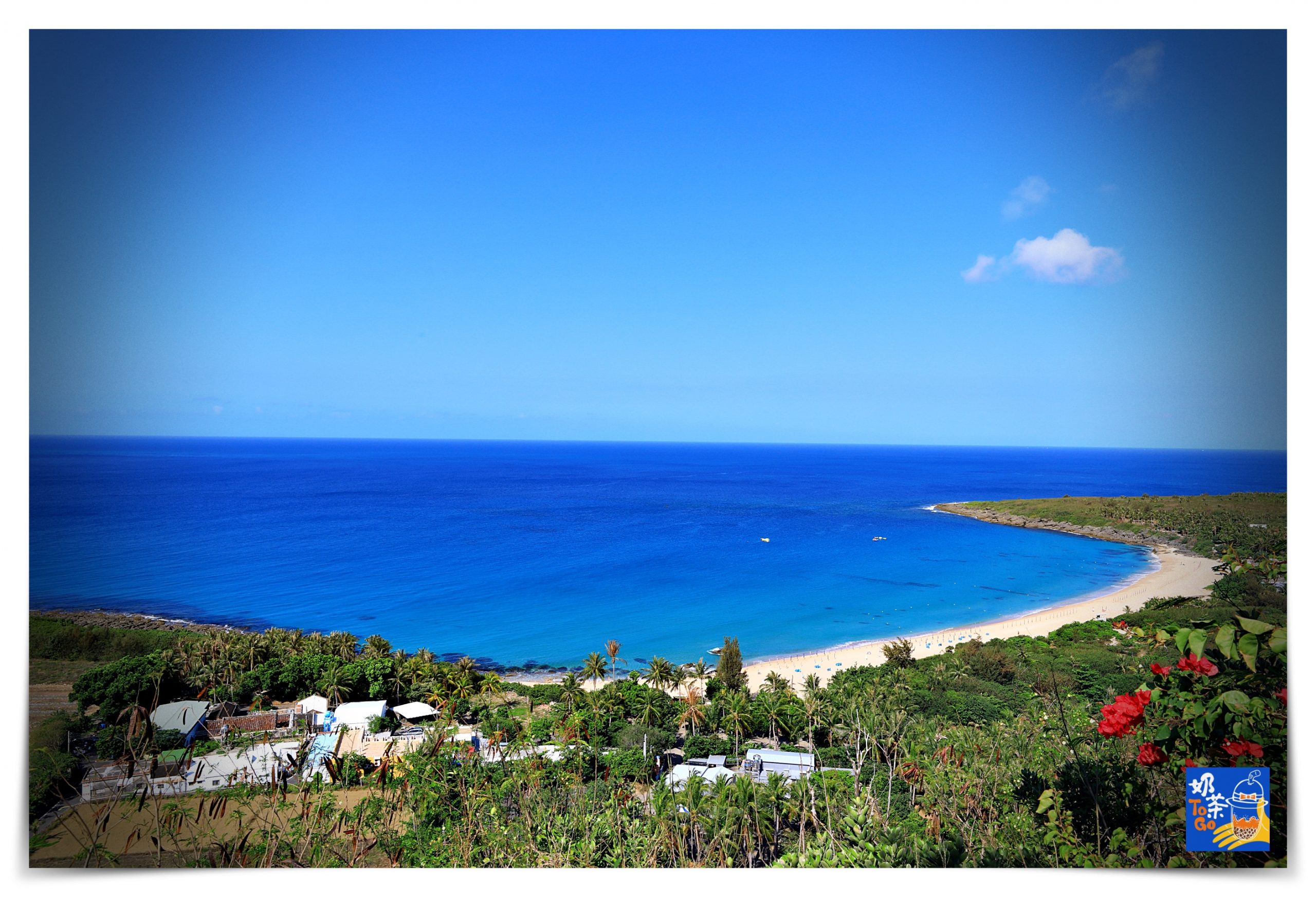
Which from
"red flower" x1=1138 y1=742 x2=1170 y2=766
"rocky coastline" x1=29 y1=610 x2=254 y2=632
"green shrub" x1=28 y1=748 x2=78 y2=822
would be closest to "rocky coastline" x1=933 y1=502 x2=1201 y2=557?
"red flower" x1=1138 y1=742 x2=1170 y2=766

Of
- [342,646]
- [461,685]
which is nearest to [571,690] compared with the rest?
[461,685]

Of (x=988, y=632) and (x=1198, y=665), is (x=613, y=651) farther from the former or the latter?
(x=988, y=632)

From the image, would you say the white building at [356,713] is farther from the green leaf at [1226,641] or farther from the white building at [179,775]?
the green leaf at [1226,641]

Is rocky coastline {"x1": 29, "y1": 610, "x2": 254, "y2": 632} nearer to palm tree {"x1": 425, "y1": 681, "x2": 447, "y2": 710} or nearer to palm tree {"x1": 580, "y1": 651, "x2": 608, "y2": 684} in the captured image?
palm tree {"x1": 425, "y1": 681, "x2": 447, "y2": 710}

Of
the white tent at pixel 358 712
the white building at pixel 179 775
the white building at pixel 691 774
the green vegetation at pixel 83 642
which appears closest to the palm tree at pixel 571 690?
the white tent at pixel 358 712

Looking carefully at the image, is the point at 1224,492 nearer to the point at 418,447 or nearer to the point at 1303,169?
the point at 1303,169

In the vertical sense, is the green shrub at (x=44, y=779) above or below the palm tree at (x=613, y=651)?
above
